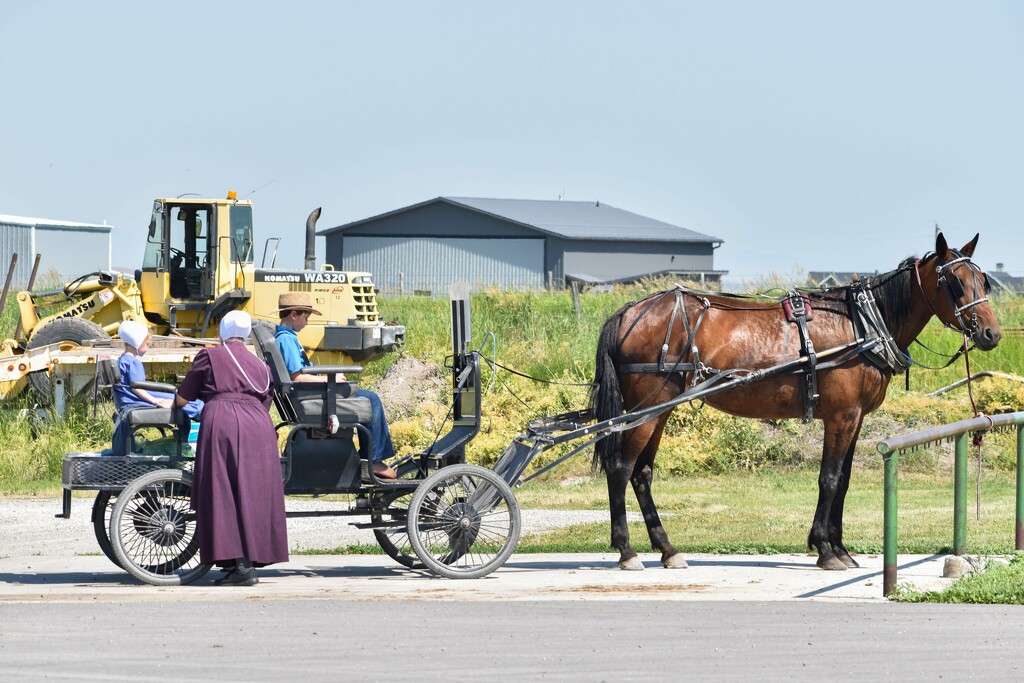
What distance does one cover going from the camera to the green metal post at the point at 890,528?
955 cm

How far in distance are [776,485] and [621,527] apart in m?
6.54

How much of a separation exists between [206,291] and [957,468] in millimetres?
15290

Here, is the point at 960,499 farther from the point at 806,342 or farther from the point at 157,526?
the point at 157,526

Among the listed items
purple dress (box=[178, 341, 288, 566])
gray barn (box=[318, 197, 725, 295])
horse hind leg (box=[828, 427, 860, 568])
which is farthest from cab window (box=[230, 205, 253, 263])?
gray barn (box=[318, 197, 725, 295])

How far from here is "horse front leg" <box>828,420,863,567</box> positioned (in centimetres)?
1126

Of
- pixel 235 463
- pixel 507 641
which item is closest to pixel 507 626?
pixel 507 641

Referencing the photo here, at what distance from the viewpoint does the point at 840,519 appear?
37.6ft

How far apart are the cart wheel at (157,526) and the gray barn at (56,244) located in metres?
42.5

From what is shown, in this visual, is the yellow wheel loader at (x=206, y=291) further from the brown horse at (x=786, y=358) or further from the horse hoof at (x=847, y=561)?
the horse hoof at (x=847, y=561)

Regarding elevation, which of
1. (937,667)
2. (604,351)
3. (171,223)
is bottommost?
(937,667)

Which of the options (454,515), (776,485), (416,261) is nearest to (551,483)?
(776,485)

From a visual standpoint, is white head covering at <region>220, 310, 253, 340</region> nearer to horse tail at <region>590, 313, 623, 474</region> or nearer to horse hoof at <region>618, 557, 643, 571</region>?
horse tail at <region>590, 313, 623, 474</region>

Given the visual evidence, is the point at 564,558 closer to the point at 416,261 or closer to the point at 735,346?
the point at 735,346

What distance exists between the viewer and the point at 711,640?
26.6 feet
